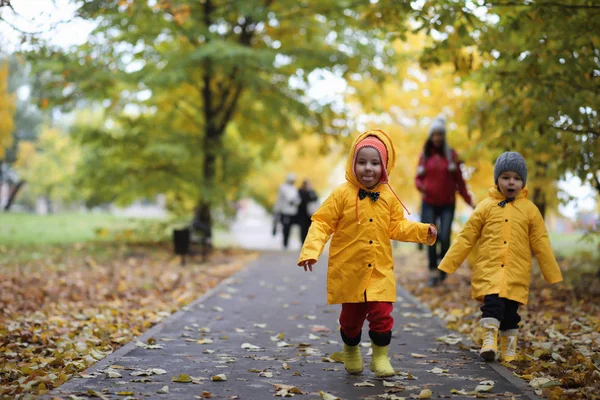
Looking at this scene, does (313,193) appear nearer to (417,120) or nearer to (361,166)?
(417,120)

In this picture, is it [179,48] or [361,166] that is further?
[179,48]

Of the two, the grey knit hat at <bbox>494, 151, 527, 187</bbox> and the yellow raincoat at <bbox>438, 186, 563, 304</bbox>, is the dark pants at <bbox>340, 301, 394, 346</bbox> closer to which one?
the yellow raincoat at <bbox>438, 186, 563, 304</bbox>

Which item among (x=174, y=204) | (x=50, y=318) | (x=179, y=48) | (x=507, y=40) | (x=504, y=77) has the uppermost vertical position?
(x=179, y=48)

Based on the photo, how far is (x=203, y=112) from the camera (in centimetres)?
1794

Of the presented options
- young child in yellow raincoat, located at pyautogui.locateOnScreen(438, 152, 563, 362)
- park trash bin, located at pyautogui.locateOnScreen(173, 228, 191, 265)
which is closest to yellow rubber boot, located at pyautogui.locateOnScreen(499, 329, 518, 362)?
young child in yellow raincoat, located at pyautogui.locateOnScreen(438, 152, 563, 362)

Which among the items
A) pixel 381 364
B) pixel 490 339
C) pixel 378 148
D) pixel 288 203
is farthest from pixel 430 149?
pixel 288 203

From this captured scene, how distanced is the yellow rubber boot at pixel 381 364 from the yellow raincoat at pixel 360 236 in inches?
15.0

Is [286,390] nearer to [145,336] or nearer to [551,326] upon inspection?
[145,336]

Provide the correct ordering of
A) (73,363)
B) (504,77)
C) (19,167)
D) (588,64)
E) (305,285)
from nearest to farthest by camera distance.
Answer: (73,363), (588,64), (504,77), (305,285), (19,167)

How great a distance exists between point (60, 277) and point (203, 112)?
25.2 feet

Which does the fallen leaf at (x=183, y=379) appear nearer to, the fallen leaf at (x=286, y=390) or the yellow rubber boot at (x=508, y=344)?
the fallen leaf at (x=286, y=390)

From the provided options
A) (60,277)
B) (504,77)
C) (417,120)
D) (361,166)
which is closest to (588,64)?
(504,77)

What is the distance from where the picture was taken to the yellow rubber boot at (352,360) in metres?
5.13

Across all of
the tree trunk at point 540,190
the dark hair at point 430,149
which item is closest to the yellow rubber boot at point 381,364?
the dark hair at point 430,149
